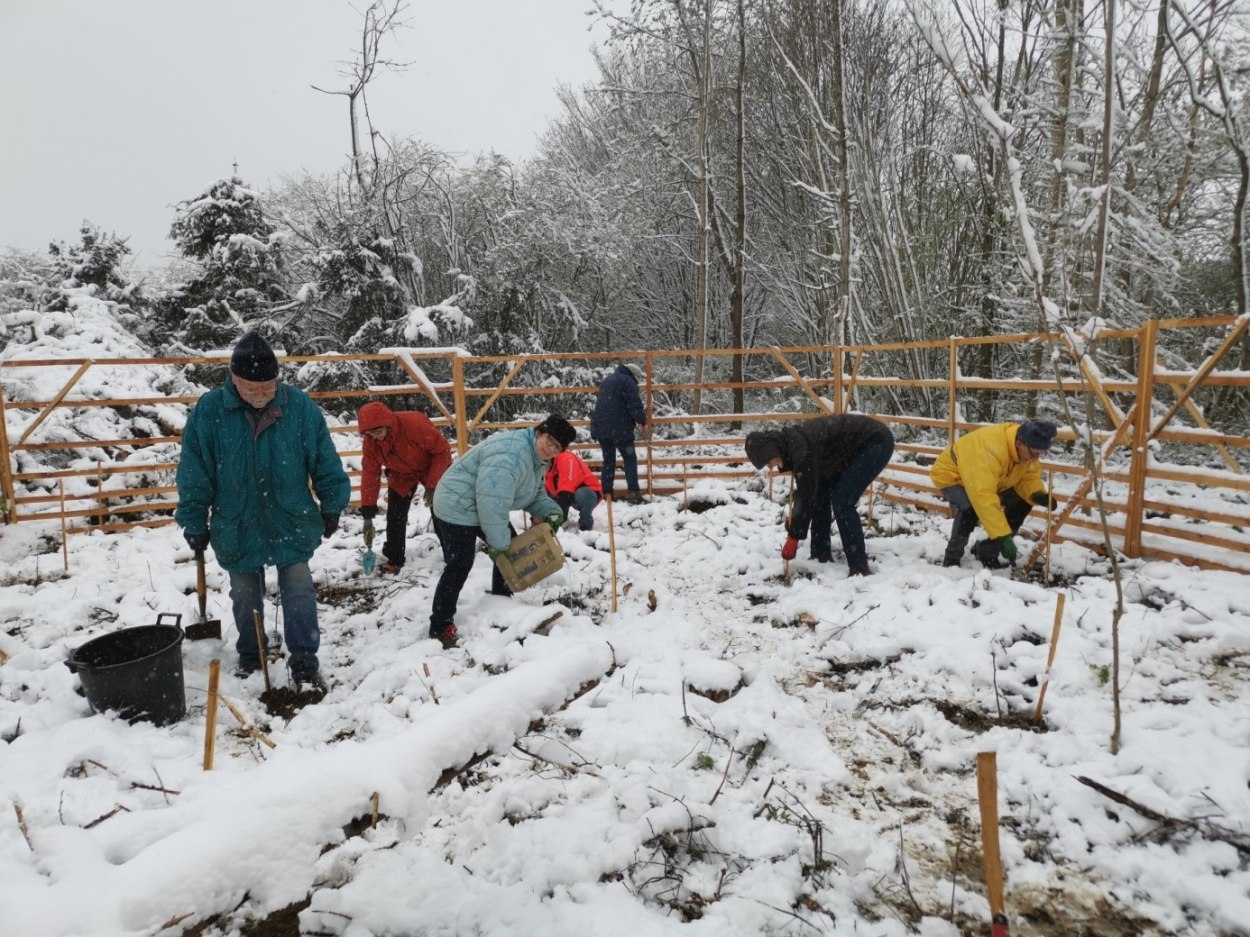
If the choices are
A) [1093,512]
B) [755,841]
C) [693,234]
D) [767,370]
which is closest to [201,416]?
[755,841]

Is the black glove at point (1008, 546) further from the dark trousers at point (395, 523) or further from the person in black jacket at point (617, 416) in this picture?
the dark trousers at point (395, 523)

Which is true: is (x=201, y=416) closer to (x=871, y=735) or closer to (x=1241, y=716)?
(x=871, y=735)

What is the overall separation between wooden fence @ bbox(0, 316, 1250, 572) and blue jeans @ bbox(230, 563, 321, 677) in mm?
3176

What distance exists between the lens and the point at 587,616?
4.09 meters

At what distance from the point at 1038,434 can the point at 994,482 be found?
419 mm

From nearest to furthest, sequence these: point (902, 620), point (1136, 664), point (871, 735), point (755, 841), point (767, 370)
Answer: point (755, 841) < point (871, 735) < point (1136, 664) < point (902, 620) < point (767, 370)

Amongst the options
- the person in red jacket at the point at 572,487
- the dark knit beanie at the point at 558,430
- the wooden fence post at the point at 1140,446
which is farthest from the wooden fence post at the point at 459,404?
the wooden fence post at the point at 1140,446

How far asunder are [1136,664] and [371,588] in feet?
16.0

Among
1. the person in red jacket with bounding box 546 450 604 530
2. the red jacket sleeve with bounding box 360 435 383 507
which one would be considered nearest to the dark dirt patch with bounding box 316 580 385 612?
the red jacket sleeve with bounding box 360 435 383 507

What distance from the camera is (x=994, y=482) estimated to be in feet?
14.3

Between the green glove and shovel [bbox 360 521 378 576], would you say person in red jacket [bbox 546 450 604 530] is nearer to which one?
shovel [bbox 360 521 378 576]

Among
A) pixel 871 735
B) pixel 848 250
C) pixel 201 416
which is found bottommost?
pixel 871 735

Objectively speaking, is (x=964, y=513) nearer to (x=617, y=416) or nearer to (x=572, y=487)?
(x=572, y=487)

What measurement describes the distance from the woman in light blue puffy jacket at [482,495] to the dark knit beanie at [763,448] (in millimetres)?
1389
